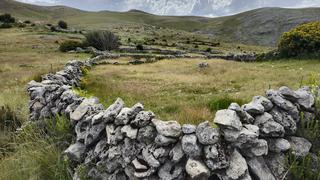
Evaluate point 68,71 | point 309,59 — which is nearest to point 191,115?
point 68,71

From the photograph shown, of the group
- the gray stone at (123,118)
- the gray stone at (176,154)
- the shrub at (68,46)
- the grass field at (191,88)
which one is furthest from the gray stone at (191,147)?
the shrub at (68,46)

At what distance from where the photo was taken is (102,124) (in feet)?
22.3

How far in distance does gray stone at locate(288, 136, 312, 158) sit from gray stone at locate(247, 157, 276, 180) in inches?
26.2

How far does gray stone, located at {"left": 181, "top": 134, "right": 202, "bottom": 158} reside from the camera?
554 centimetres

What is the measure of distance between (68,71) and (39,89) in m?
6.00

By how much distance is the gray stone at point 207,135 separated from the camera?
5.57m

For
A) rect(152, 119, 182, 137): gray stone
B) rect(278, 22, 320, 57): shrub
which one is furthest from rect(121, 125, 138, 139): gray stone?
rect(278, 22, 320, 57): shrub

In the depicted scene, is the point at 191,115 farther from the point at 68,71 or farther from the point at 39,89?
the point at 68,71

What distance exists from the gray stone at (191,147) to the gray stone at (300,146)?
188 cm

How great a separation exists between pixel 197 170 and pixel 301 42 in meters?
22.8

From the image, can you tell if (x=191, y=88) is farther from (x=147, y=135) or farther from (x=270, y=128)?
(x=147, y=135)

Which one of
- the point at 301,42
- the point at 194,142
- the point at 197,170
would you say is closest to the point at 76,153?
the point at 194,142

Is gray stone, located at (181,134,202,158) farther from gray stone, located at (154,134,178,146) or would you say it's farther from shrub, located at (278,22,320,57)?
shrub, located at (278,22,320,57)

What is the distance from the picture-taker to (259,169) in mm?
5797
